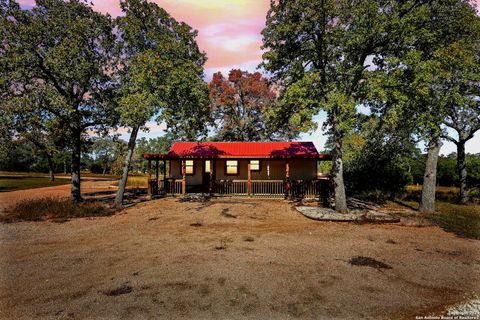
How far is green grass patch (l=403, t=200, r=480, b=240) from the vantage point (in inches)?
433

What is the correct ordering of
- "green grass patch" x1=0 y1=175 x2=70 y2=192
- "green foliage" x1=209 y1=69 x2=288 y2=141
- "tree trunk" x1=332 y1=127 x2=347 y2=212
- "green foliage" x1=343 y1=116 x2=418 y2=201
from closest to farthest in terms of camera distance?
"tree trunk" x1=332 y1=127 x2=347 y2=212
"green foliage" x1=343 y1=116 x2=418 y2=201
"green grass patch" x1=0 y1=175 x2=70 y2=192
"green foliage" x1=209 y1=69 x2=288 y2=141

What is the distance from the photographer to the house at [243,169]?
802 inches

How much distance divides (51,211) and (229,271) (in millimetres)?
11459

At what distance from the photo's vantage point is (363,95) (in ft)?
41.7

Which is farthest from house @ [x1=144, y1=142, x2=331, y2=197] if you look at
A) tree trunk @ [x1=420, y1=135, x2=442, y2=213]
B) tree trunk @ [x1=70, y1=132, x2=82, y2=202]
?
tree trunk @ [x1=420, y1=135, x2=442, y2=213]

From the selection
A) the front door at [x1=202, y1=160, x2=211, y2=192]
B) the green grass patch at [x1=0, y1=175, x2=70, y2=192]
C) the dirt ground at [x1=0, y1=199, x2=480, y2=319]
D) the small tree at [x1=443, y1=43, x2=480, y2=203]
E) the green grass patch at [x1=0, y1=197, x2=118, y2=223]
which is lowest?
the dirt ground at [x1=0, y1=199, x2=480, y2=319]

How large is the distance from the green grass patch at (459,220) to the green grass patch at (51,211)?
50.7 feet

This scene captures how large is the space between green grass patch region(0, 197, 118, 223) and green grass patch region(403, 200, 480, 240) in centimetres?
1545

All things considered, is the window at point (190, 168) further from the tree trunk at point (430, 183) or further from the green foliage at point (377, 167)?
the tree trunk at point (430, 183)

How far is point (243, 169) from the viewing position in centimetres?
2291

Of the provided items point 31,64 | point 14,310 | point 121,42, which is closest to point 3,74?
point 31,64

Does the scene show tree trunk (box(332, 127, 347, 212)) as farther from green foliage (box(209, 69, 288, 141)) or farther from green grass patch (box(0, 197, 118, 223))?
green foliage (box(209, 69, 288, 141))

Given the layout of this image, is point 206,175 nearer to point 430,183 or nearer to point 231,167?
point 231,167

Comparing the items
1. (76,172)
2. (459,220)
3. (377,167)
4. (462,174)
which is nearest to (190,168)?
(76,172)
